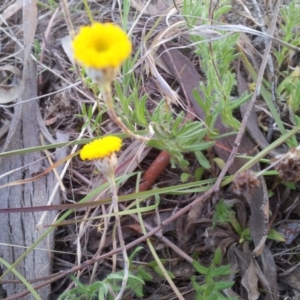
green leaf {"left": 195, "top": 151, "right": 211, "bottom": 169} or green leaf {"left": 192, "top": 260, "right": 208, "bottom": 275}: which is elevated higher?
green leaf {"left": 195, "top": 151, "right": 211, "bottom": 169}

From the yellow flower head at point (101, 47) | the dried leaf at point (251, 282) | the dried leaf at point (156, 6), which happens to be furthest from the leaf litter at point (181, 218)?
the yellow flower head at point (101, 47)

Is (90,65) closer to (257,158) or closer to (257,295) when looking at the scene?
(257,158)

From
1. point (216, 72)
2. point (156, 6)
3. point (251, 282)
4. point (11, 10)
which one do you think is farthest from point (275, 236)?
point (11, 10)

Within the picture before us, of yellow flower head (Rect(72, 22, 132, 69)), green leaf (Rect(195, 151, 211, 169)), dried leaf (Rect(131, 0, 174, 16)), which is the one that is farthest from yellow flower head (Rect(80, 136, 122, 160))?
dried leaf (Rect(131, 0, 174, 16))

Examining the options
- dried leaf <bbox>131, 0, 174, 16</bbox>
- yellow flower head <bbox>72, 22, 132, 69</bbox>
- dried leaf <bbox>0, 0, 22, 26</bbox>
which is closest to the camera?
yellow flower head <bbox>72, 22, 132, 69</bbox>

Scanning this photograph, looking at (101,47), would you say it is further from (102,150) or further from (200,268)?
(200,268)

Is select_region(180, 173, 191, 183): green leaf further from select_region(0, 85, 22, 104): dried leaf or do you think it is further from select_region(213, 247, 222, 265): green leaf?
select_region(0, 85, 22, 104): dried leaf

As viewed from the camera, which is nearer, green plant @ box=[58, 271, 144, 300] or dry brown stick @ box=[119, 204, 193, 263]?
green plant @ box=[58, 271, 144, 300]

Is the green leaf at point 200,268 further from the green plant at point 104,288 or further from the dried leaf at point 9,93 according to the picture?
the dried leaf at point 9,93

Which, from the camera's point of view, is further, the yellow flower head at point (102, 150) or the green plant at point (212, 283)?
the green plant at point (212, 283)
